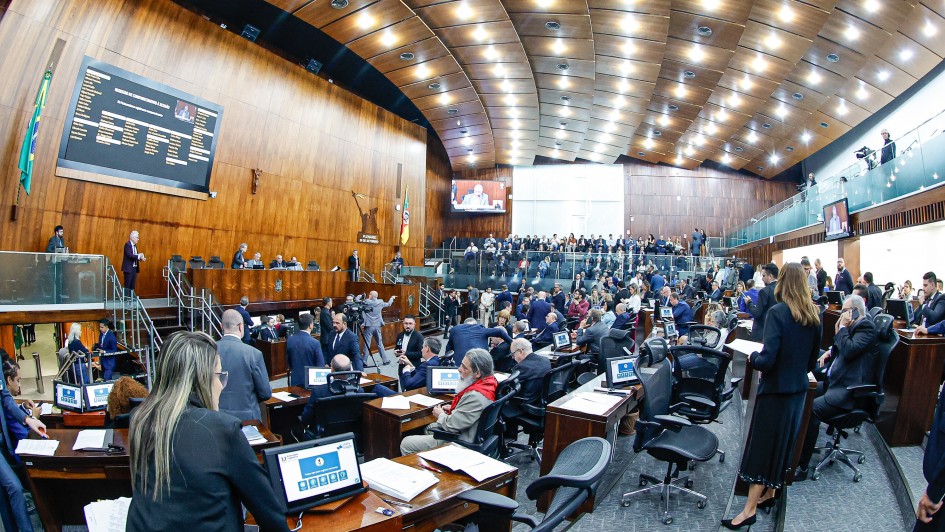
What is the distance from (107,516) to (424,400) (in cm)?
282

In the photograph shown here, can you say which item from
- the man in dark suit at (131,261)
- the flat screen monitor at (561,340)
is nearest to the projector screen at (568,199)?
the man in dark suit at (131,261)

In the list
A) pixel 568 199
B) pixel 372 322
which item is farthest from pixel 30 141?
pixel 568 199

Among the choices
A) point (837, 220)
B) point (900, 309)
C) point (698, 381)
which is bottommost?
point (698, 381)

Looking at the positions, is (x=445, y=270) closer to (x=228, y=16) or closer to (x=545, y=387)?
(x=228, y=16)

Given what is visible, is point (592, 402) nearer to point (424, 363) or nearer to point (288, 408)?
point (424, 363)

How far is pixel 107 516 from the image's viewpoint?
6.65ft

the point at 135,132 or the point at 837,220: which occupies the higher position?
the point at 135,132

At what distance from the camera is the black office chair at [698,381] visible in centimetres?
426

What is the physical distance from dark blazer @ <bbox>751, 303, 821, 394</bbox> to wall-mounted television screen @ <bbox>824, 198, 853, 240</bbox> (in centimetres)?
1122

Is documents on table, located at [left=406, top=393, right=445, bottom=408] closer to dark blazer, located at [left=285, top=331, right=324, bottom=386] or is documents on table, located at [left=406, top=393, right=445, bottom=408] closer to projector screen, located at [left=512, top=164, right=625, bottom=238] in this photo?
dark blazer, located at [left=285, top=331, right=324, bottom=386]

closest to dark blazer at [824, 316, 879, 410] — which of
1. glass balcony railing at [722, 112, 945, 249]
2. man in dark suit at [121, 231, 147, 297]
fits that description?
glass balcony railing at [722, 112, 945, 249]

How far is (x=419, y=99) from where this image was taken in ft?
58.7

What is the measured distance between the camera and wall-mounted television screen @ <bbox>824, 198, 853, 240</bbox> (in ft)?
40.9

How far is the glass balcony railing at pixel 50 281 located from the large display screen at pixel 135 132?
7.58 feet
